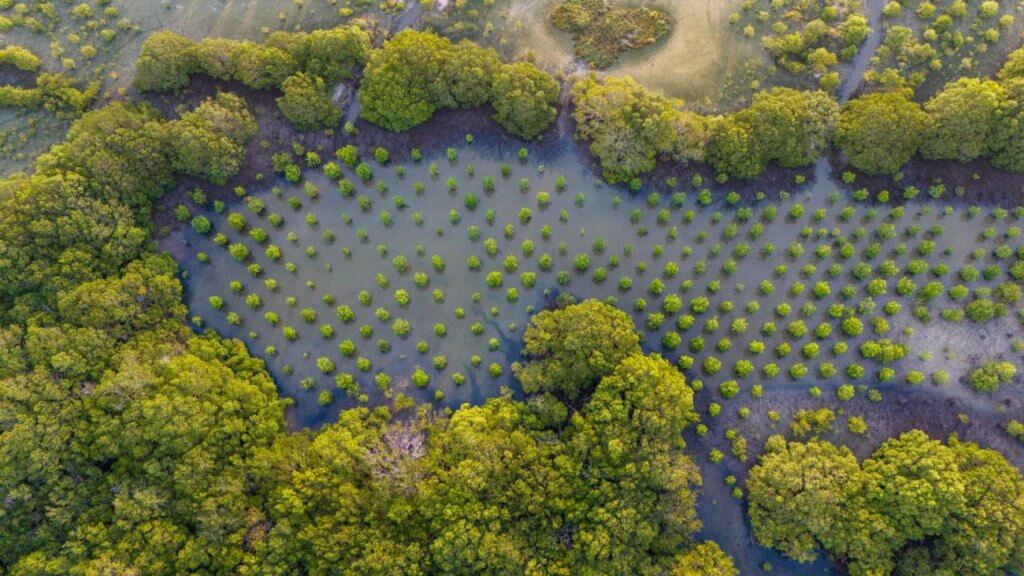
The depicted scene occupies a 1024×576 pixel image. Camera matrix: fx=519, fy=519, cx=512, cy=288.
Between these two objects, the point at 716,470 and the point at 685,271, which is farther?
the point at 685,271

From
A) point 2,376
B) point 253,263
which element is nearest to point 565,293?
point 253,263

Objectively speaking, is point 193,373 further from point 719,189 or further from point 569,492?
point 719,189

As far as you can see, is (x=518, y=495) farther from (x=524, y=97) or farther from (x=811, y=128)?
(x=811, y=128)

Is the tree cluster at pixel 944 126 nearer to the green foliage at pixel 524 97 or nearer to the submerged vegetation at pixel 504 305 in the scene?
the submerged vegetation at pixel 504 305

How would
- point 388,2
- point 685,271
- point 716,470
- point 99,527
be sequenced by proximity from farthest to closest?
1. point 388,2
2. point 685,271
3. point 716,470
4. point 99,527

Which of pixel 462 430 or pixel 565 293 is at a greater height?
pixel 565 293

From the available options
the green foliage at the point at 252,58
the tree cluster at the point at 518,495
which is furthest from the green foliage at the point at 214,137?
the tree cluster at the point at 518,495

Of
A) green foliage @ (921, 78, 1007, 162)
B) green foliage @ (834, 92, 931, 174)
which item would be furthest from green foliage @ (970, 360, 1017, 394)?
green foliage @ (834, 92, 931, 174)

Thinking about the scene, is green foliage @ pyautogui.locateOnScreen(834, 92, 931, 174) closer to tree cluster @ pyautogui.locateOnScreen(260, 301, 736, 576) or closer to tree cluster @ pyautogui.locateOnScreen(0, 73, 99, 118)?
tree cluster @ pyautogui.locateOnScreen(260, 301, 736, 576)
